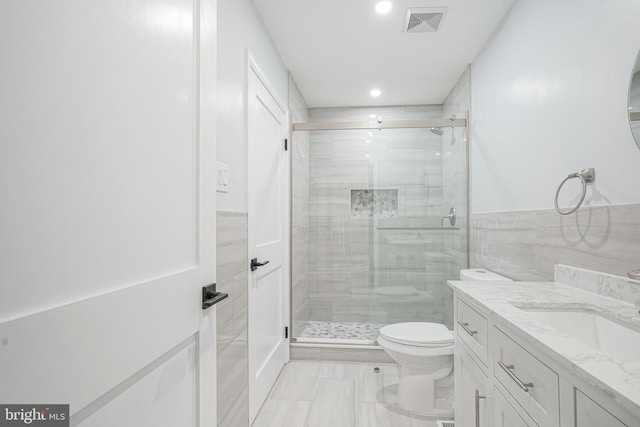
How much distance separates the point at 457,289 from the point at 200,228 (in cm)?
107

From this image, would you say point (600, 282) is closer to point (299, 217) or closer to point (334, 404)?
point (334, 404)

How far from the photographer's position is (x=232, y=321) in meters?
1.55

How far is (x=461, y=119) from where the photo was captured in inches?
110

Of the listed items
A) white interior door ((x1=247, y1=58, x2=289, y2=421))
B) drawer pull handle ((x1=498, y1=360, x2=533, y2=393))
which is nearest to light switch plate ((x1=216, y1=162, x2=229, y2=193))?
white interior door ((x1=247, y1=58, x2=289, y2=421))

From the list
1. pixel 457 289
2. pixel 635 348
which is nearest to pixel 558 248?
pixel 457 289

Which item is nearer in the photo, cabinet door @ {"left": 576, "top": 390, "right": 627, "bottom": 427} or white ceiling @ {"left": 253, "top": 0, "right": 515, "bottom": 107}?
cabinet door @ {"left": 576, "top": 390, "right": 627, "bottom": 427}

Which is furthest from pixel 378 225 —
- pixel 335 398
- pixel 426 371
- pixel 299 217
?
pixel 335 398

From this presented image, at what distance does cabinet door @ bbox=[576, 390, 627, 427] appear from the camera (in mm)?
566

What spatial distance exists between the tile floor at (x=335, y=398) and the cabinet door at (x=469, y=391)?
0.53m

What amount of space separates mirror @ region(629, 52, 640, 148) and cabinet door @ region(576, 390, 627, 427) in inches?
35.5

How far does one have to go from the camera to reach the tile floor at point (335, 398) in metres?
1.86

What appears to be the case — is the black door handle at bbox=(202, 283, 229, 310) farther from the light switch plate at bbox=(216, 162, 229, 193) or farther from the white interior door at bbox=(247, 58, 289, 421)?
the white interior door at bbox=(247, 58, 289, 421)

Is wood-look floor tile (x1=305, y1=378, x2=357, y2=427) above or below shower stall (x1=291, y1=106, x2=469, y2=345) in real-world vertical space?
below

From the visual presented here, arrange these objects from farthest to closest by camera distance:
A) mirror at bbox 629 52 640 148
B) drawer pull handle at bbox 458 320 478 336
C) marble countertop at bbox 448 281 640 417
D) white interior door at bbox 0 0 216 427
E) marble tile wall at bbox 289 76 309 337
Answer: marble tile wall at bbox 289 76 309 337 < drawer pull handle at bbox 458 320 478 336 < mirror at bbox 629 52 640 148 < marble countertop at bbox 448 281 640 417 < white interior door at bbox 0 0 216 427
